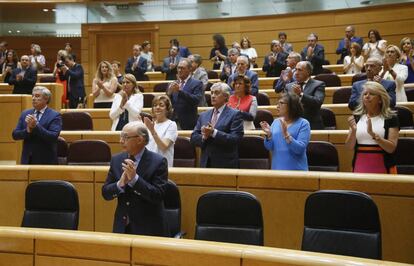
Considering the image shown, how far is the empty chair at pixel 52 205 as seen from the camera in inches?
140

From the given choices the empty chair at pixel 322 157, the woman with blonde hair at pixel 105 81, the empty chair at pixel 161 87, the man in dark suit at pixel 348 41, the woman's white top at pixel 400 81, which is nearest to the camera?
Result: the empty chair at pixel 322 157

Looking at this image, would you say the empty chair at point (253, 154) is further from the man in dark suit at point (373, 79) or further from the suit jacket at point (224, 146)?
the man in dark suit at point (373, 79)

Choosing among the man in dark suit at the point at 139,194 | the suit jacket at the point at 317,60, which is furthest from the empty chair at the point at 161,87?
the man in dark suit at the point at 139,194

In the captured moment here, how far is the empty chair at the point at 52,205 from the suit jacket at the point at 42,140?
0.97 meters

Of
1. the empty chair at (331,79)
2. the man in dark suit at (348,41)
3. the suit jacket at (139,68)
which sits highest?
the man in dark suit at (348,41)

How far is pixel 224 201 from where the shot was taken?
10.4ft

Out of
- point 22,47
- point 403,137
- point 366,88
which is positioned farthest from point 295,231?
point 22,47

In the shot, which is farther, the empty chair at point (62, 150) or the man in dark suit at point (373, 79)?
the empty chair at point (62, 150)

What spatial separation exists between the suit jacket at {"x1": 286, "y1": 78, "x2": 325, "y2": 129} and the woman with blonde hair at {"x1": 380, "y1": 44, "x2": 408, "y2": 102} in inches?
41.8

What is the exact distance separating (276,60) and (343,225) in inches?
248

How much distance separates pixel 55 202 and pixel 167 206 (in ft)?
2.41

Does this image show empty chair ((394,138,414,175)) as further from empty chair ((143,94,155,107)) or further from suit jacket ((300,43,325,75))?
suit jacket ((300,43,325,75))

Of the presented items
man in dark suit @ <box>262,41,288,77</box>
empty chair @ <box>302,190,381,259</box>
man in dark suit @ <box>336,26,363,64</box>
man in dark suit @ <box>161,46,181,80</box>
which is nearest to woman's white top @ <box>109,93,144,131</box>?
empty chair @ <box>302,190,381,259</box>

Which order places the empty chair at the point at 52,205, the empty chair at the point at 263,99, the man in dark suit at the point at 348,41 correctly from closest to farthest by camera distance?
the empty chair at the point at 52,205 < the empty chair at the point at 263,99 < the man in dark suit at the point at 348,41
